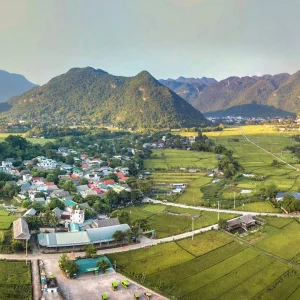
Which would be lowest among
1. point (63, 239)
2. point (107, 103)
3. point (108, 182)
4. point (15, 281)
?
point (15, 281)

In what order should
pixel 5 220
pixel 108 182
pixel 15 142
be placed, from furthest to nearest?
pixel 15 142 → pixel 108 182 → pixel 5 220

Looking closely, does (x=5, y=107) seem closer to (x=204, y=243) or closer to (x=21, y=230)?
(x=21, y=230)

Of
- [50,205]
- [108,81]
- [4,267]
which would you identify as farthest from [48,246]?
[108,81]

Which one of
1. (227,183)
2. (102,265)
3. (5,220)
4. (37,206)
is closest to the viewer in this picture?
(102,265)

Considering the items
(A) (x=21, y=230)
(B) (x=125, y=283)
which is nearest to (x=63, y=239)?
(A) (x=21, y=230)

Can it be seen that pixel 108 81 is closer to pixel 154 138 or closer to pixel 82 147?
pixel 154 138

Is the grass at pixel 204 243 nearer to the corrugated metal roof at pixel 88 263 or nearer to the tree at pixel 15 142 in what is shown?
the corrugated metal roof at pixel 88 263
